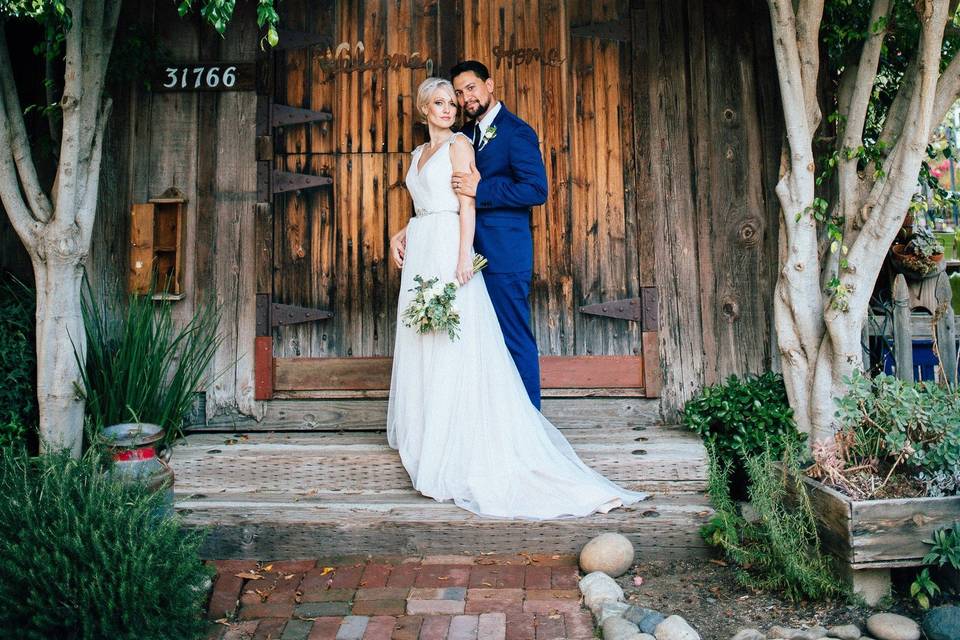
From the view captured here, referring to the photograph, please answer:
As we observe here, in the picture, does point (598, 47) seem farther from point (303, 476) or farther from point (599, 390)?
point (303, 476)

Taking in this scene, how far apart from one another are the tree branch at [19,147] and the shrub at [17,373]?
0.58 metres

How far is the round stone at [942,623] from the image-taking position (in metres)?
2.91

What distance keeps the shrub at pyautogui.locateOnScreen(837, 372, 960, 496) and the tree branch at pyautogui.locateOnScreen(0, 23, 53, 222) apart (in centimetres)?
403

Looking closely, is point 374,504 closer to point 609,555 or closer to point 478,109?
point 609,555

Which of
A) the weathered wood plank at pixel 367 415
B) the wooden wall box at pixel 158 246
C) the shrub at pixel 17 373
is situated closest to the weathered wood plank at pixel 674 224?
the weathered wood plank at pixel 367 415

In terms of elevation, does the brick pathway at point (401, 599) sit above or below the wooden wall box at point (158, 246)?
below

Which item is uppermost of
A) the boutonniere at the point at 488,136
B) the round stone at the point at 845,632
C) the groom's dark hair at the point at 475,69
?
the groom's dark hair at the point at 475,69

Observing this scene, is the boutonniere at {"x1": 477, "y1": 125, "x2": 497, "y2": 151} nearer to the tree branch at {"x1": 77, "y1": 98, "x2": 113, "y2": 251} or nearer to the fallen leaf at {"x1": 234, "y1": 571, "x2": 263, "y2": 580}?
the tree branch at {"x1": 77, "y1": 98, "x2": 113, "y2": 251}

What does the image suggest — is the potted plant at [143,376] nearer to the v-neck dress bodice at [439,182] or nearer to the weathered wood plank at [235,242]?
the weathered wood plank at [235,242]

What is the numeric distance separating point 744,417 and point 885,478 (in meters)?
1.03

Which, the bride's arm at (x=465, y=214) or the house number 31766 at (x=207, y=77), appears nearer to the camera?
the bride's arm at (x=465, y=214)

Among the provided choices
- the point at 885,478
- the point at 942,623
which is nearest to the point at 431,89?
the point at 885,478

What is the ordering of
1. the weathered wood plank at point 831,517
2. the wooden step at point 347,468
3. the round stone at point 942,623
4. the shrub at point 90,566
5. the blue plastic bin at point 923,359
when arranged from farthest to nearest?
the blue plastic bin at point 923,359 → the wooden step at point 347,468 → the weathered wood plank at point 831,517 → the round stone at point 942,623 → the shrub at point 90,566

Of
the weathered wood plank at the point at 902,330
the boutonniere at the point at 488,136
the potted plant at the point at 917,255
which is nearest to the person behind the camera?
the boutonniere at the point at 488,136
